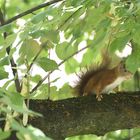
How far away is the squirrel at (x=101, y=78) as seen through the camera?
220 cm

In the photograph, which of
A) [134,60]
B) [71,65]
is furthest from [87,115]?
[71,65]

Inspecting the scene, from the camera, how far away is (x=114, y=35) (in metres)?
1.33

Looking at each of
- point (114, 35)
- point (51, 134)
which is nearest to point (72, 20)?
point (114, 35)

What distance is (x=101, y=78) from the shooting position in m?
2.27

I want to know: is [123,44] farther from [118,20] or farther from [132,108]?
[132,108]

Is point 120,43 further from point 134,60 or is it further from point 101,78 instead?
point 101,78

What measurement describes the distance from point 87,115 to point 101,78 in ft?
2.19

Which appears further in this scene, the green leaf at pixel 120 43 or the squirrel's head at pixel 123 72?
the squirrel's head at pixel 123 72

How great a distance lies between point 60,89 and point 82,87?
35 centimetres

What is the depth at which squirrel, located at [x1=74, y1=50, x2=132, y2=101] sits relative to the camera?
7.21ft

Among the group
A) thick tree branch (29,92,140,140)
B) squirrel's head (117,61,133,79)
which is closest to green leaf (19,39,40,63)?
thick tree branch (29,92,140,140)

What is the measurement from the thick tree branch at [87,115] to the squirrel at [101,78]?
44 cm

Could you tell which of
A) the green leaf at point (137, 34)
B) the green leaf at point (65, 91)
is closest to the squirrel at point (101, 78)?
the green leaf at point (65, 91)

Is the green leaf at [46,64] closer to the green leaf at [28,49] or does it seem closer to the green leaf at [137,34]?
the green leaf at [28,49]
